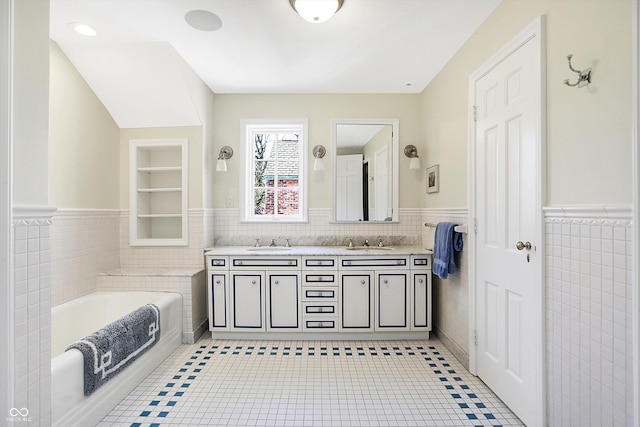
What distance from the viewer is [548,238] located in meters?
1.58

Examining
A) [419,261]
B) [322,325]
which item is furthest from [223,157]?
[419,261]

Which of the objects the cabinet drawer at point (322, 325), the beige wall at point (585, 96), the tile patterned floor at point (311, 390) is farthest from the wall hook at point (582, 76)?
the cabinet drawer at point (322, 325)

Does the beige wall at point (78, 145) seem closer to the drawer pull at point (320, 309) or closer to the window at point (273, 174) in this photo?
the window at point (273, 174)

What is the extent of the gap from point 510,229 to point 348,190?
1.82 m

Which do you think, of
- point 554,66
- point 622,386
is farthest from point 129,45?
point 622,386

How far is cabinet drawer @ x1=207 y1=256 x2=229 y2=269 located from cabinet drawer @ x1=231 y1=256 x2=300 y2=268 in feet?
0.22

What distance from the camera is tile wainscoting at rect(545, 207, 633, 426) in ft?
3.91

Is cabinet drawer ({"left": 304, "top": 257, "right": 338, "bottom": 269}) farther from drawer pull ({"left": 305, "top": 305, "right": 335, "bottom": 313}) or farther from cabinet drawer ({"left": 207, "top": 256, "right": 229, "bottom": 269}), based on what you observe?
cabinet drawer ({"left": 207, "top": 256, "right": 229, "bottom": 269})

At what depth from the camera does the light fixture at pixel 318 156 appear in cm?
336

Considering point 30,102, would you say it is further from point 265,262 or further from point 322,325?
point 322,325

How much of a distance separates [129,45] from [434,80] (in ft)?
8.79

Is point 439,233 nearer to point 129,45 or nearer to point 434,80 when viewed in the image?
point 434,80

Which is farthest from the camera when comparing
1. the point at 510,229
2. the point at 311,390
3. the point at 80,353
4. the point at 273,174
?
the point at 273,174

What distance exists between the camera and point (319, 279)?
2.94 meters
